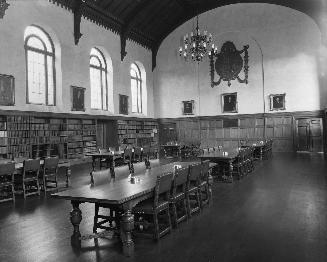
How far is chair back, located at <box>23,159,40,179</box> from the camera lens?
20.8 ft

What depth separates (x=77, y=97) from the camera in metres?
12.7

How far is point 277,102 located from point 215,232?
1312 centimetres

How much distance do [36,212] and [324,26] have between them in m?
14.4

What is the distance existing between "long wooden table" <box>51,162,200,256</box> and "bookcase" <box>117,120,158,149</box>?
1094cm

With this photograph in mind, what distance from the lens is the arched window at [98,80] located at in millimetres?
14234

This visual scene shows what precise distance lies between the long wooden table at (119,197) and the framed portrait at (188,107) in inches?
539

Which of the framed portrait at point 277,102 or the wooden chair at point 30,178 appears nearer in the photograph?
the wooden chair at point 30,178

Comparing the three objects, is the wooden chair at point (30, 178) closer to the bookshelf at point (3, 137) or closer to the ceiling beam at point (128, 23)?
the bookshelf at point (3, 137)

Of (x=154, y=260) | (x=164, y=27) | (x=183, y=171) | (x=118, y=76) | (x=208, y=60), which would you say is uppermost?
(x=164, y=27)

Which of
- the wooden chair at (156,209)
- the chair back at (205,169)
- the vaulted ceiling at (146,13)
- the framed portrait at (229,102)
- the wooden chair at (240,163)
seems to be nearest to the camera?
the wooden chair at (156,209)

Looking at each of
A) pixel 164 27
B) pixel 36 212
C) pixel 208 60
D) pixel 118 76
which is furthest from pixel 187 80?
pixel 36 212

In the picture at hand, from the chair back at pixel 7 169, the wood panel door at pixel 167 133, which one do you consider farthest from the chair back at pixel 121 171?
the wood panel door at pixel 167 133

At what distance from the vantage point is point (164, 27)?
1808cm

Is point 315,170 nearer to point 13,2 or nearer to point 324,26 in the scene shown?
point 324,26
